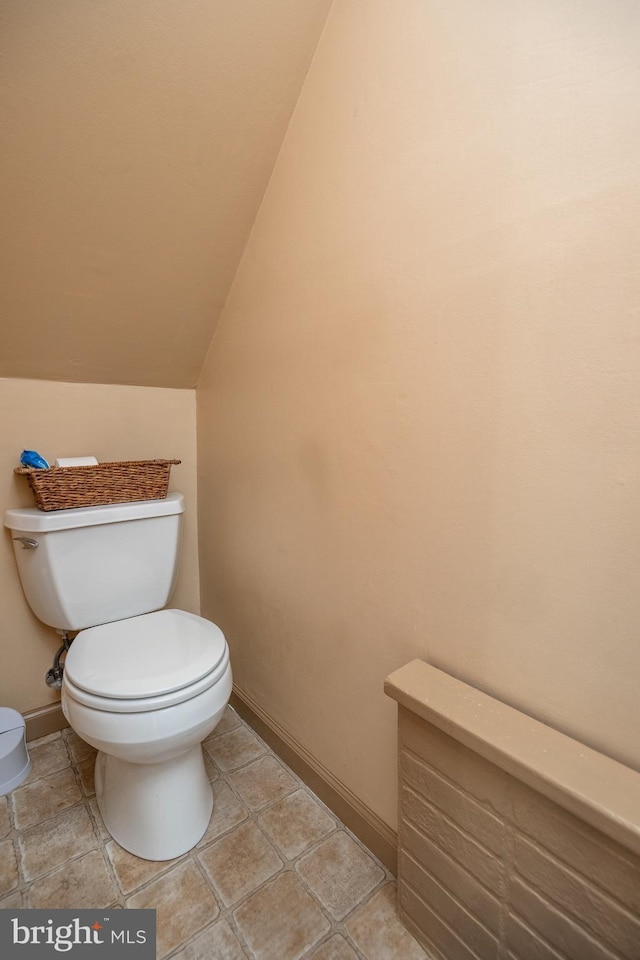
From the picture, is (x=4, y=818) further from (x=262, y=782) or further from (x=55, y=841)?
(x=262, y=782)

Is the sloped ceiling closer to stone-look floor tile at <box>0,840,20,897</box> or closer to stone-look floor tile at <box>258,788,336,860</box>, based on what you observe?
stone-look floor tile at <box>0,840,20,897</box>

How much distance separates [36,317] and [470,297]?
1177 mm

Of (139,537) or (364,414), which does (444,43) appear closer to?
(364,414)

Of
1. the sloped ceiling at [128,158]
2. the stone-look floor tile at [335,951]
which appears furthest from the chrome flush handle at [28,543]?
the stone-look floor tile at [335,951]

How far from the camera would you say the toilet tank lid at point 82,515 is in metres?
1.24

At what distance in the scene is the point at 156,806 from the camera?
3.60 feet

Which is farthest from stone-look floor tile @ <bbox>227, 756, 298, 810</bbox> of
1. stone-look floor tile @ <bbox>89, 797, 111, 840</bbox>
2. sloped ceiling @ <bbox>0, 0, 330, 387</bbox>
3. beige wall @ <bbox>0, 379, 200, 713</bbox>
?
sloped ceiling @ <bbox>0, 0, 330, 387</bbox>

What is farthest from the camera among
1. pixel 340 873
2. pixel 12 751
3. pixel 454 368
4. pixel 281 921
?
pixel 12 751

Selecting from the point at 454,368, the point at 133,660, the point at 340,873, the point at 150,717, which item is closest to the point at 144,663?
the point at 133,660

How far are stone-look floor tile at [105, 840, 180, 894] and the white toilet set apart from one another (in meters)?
0.01

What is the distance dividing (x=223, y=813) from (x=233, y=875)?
19cm

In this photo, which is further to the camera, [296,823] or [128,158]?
[296,823]

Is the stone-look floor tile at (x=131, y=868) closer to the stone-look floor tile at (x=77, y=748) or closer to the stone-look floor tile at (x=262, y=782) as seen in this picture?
the stone-look floor tile at (x=262, y=782)

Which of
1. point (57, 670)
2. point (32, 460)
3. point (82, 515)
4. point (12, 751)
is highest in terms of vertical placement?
point (32, 460)
